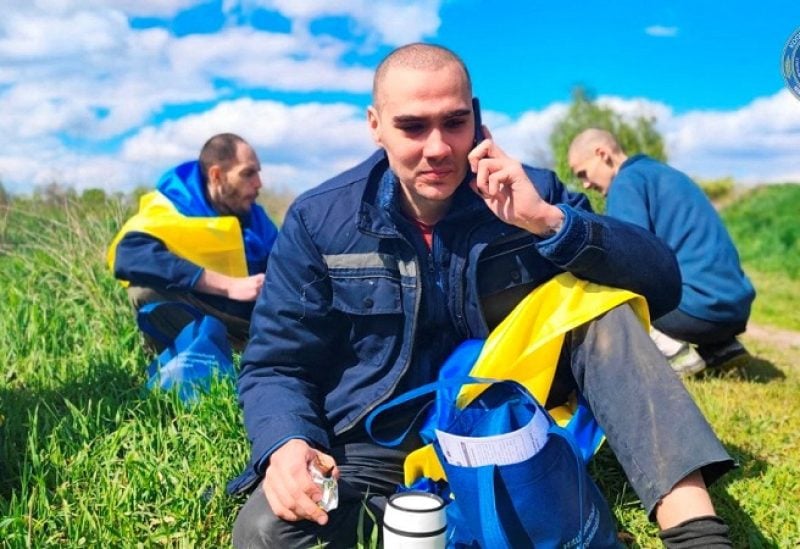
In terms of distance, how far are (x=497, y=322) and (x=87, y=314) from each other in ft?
11.2

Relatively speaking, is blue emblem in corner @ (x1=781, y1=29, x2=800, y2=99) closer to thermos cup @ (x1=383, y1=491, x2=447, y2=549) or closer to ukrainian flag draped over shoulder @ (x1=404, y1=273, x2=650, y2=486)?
ukrainian flag draped over shoulder @ (x1=404, y1=273, x2=650, y2=486)

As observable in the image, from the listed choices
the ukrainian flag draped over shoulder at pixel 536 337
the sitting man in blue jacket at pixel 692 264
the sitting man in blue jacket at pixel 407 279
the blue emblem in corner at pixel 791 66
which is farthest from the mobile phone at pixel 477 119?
the sitting man in blue jacket at pixel 692 264

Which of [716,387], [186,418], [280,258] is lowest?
[716,387]

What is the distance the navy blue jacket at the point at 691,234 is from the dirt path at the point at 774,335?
2272mm

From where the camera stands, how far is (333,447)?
109 inches

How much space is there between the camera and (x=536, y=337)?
262cm

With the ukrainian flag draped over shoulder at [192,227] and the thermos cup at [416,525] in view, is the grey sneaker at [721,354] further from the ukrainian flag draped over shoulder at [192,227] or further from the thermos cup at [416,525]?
the thermos cup at [416,525]

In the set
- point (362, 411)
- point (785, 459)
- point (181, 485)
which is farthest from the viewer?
point (785, 459)

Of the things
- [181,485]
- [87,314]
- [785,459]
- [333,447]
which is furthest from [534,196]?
[87,314]

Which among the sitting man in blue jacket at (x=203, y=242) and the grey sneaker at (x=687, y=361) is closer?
the sitting man in blue jacket at (x=203, y=242)

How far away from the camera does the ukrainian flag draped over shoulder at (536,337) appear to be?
8.37 feet

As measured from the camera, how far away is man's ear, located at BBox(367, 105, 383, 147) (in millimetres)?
2904

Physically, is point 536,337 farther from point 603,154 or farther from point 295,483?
point 603,154

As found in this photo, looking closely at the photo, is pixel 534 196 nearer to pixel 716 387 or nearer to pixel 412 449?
pixel 412 449
